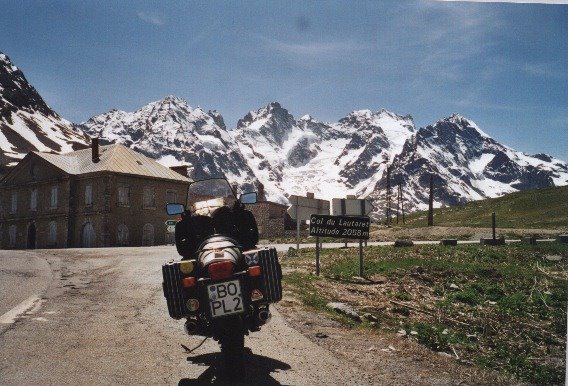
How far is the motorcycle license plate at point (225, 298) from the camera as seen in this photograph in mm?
4387

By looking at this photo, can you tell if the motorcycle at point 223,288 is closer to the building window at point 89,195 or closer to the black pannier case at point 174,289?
the black pannier case at point 174,289

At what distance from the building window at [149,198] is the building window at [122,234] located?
2.79 metres

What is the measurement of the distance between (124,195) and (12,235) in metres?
12.9

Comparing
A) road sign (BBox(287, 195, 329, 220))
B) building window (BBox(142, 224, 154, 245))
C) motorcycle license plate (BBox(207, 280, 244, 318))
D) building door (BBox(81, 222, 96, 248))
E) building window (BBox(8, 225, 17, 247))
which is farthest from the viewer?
building window (BBox(8, 225, 17, 247))

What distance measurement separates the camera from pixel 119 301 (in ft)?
28.7

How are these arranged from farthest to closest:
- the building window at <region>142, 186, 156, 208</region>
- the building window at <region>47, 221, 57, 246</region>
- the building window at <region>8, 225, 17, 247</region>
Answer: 1. the building window at <region>8, 225, 17, 247</region>
2. the building window at <region>142, 186, 156, 208</region>
3. the building window at <region>47, 221, 57, 246</region>

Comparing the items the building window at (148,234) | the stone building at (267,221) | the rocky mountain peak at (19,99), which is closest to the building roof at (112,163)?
the building window at (148,234)

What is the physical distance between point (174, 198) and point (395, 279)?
35482mm

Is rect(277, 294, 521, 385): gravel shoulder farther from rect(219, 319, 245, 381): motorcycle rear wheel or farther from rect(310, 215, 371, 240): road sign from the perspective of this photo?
rect(310, 215, 371, 240): road sign

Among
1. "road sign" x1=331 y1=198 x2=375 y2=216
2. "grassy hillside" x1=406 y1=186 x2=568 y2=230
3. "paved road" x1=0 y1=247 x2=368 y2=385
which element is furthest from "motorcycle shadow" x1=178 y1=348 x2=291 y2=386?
"grassy hillside" x1=406 y1=186 x2=568 y2=230

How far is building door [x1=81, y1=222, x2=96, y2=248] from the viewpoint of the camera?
39.8m

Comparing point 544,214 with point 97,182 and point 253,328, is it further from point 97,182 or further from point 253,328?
point 253,328

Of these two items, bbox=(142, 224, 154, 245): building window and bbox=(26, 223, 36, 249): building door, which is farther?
bbox=(26, 223, 36, 249): building door

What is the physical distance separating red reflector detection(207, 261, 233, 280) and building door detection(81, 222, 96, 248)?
3872 cm
